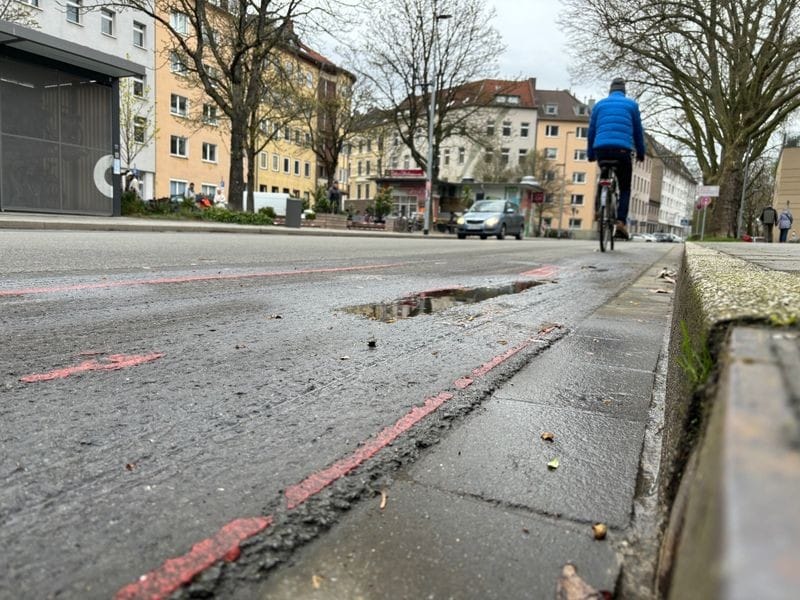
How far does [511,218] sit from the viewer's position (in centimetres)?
2619

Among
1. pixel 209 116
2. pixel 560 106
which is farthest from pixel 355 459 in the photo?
pixel 560 106

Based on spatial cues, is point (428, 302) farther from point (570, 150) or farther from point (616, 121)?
point (570, 150)

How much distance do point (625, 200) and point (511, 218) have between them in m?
16.0

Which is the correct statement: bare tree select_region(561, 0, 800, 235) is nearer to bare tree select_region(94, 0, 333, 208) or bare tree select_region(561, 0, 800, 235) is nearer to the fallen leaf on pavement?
bare tree select_region(94, 0, 333, 208)

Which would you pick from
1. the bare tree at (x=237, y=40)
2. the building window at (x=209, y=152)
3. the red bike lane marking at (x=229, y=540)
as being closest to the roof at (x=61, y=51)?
the bare tree at (x=237, y=40)

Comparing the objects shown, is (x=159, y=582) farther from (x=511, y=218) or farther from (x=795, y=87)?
→ (x=795, y=87)

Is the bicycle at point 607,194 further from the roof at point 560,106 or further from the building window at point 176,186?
the roof at point 560,106

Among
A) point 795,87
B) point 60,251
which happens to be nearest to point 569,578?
point 60,251

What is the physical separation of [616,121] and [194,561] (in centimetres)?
942

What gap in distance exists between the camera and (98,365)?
7.73ft

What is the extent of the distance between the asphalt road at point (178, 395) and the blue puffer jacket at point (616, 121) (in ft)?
16.5

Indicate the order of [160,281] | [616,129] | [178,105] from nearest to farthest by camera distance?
1. [160,281]
2. [616,129]
3. [178,105]

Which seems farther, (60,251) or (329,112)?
(329,112)

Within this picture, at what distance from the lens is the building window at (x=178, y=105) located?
41.9 m
